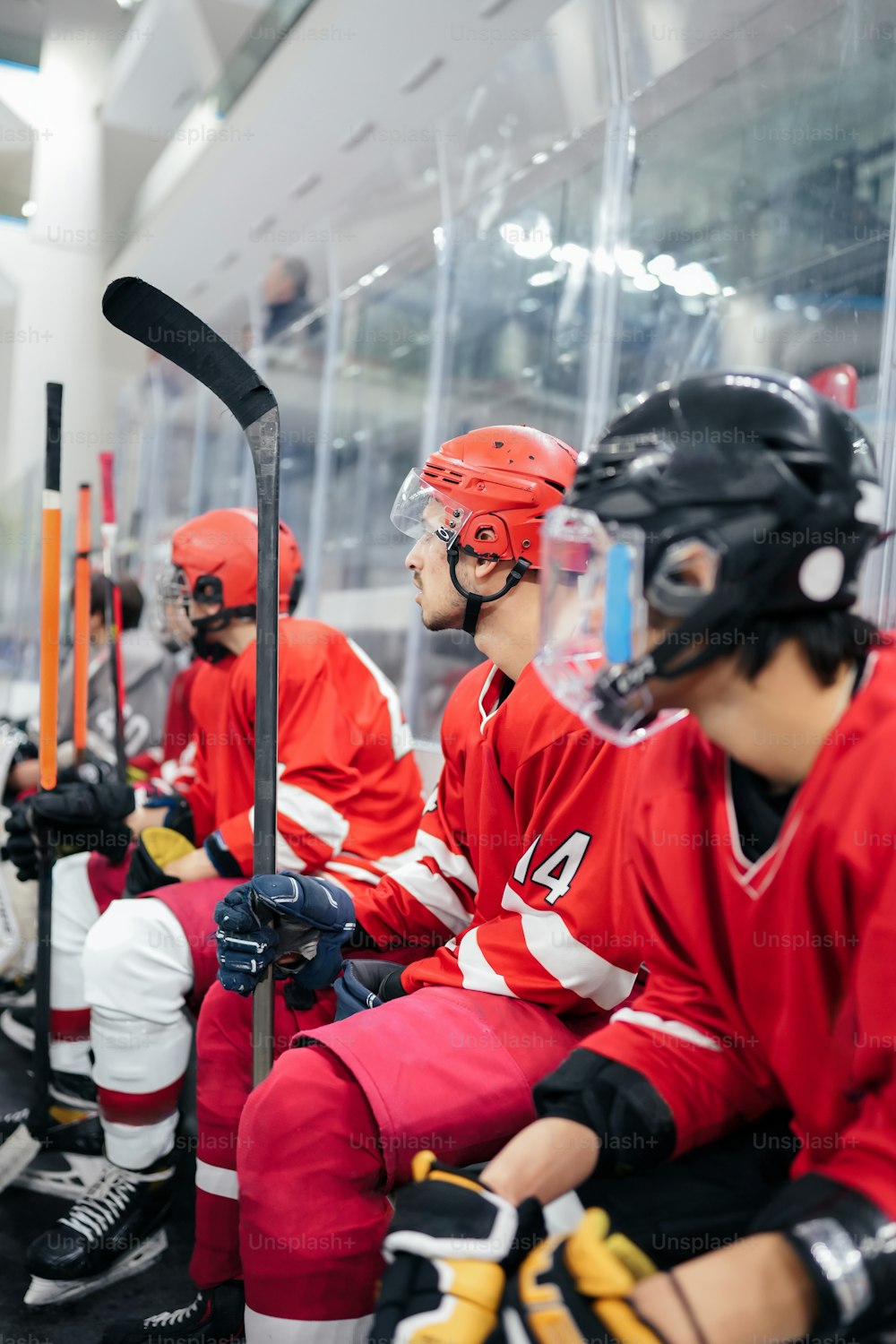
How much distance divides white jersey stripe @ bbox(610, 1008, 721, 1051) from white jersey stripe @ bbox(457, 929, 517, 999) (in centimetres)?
30

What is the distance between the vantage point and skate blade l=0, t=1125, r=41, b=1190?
2.12m

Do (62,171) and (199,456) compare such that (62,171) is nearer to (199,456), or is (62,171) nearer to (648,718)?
(199,456)

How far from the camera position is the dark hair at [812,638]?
3.06ft

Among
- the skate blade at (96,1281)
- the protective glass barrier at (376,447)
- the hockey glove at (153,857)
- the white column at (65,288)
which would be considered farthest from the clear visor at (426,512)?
the white column at (65,288)

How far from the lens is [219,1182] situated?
165cm

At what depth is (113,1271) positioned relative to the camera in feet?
6.18

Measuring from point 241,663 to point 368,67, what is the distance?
399cm

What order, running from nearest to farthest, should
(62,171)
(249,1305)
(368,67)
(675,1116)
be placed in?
1. (675,1116)
2. (249,1305)
3. (368,67)
4. (62,171)

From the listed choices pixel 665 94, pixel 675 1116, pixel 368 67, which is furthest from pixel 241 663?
pixel 368 67

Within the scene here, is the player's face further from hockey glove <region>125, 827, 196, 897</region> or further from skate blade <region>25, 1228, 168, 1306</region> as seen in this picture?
skate blade <region>25, 1228, 168, 1306</region>

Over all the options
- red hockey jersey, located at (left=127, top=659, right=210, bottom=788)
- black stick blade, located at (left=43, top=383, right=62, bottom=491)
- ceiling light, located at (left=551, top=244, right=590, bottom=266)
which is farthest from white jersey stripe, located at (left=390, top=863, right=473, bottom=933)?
ceiling light, located at (left=551, top=244, right=590, bottom=266)

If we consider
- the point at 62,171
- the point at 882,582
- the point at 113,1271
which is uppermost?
the point at 62,171

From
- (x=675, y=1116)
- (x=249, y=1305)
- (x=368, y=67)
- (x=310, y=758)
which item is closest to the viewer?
(x=675, y=1116)

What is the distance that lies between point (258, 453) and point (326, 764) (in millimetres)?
686
